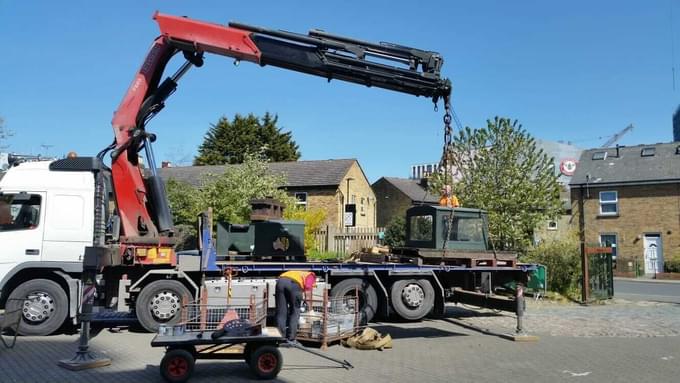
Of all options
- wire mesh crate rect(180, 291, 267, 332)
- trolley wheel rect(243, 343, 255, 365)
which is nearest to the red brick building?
wire mesh crate rect(180, 291, 267, 332)

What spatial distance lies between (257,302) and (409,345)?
10.7ft

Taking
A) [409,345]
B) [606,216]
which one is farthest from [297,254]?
[606,216]

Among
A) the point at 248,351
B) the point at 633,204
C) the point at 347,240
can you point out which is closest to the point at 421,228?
the point at 248,351

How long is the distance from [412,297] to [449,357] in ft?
11.2

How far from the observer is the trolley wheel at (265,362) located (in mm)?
7629

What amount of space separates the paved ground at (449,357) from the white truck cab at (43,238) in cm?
65

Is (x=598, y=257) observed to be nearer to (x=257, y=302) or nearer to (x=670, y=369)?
(x=670, y=369)

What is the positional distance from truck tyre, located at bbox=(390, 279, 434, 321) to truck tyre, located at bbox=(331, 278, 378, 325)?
18.5 inches

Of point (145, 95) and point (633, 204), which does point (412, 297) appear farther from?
point (633, 204)

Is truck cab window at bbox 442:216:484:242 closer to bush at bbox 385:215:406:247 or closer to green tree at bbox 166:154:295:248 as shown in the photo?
green tree at bbox 166:154:295:248

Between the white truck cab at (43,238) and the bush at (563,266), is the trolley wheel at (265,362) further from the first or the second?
the bush at (563,266)

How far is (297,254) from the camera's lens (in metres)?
13.5

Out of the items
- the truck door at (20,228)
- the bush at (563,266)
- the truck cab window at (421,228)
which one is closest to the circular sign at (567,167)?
the bush at (563,266)

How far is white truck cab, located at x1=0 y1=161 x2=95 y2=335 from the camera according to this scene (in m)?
11.0
